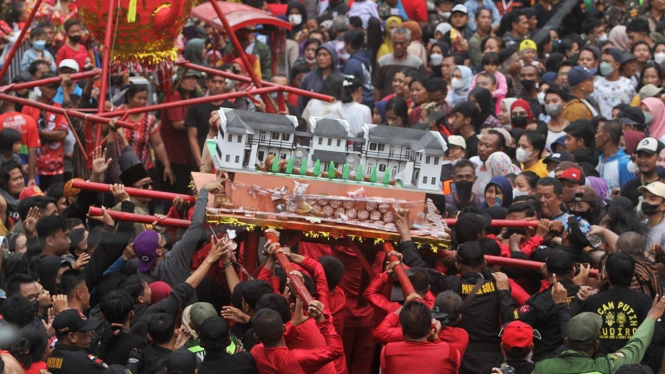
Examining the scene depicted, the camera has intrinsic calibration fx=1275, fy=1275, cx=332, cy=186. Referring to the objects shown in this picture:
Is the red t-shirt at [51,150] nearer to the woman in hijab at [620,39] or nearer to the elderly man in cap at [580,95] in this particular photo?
the elderly man in cap at [580,95]

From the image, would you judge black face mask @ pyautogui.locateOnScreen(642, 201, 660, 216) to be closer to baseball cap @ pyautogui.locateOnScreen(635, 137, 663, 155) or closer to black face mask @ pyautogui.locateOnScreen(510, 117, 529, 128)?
baseball cap @ pyautogui.locateOnScreen(635, 137, 663, 155)

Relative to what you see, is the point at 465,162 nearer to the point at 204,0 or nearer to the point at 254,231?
the point at 254,231

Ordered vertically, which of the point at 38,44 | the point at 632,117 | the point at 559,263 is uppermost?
the point at 632,117

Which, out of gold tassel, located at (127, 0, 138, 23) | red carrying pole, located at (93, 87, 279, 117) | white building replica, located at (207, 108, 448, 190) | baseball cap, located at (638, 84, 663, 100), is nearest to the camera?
white building replica, located at (207, 108, 448, 190)

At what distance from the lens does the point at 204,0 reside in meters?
21.2

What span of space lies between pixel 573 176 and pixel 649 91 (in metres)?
4.06

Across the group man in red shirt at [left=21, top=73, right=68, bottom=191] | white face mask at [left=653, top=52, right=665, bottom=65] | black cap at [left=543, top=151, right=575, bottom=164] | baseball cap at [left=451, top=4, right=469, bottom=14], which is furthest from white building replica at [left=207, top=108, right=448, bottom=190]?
baseball cap at [left=451, top=4, right=469, bottom=14]

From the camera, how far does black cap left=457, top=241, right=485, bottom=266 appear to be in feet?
31.3

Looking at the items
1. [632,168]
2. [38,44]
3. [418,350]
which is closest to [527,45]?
[632,168]

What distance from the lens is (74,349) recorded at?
27.5ft

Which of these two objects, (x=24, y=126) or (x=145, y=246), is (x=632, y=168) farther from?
(x=24, y=126)

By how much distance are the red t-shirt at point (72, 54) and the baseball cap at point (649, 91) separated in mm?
7572

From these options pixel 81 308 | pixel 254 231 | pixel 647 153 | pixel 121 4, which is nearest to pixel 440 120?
pixel 647 153

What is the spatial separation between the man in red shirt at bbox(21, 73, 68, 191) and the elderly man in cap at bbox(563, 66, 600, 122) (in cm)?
596
